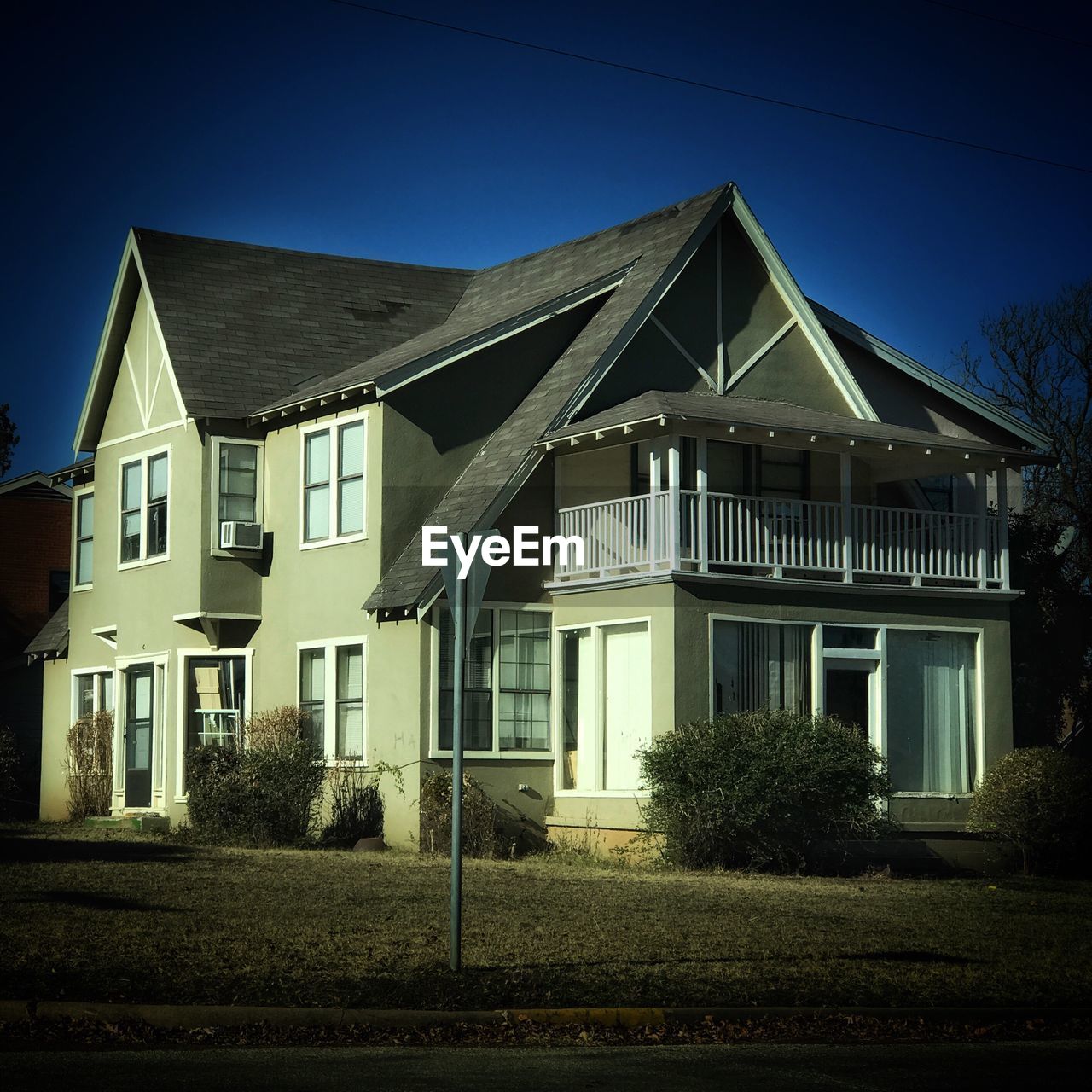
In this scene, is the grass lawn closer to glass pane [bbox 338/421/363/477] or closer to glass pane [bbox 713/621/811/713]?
glass pane [bbox 713/621/811/713]

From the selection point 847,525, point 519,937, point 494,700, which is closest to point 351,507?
point 494,700

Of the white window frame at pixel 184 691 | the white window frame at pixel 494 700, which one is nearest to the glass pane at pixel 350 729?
the white window frame at pixel 494 700

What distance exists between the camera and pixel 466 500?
23109mm

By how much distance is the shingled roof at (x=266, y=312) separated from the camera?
86.4 feet

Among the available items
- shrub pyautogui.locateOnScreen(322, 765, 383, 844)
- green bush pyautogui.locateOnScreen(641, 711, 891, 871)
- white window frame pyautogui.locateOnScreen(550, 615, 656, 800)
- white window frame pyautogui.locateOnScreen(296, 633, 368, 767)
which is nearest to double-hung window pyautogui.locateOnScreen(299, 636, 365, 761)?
white window frame pyautogui.locateOnScreen(296, 633, 368, 767)

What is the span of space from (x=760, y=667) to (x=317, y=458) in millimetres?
7436

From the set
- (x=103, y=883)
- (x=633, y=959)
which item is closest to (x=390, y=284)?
(x=103, y=883)

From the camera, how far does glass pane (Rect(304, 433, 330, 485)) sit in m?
24.8

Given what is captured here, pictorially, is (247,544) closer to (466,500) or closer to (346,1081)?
(466,500)

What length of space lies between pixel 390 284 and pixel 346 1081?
22.3 metres

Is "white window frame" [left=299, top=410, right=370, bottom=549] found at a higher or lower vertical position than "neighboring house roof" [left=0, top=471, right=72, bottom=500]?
lower

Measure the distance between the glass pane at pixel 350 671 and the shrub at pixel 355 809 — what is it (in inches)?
43.2

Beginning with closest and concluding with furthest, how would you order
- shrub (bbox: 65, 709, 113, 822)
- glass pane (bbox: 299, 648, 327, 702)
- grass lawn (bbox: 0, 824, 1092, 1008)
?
grass lawn (bbox: 0, 824, 1092, 1008) → glass pane (bbox: 299, 648, 327, 702) → shrub (bbox: 65, 709, 113, 822)

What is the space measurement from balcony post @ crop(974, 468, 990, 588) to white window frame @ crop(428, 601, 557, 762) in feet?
20.9
